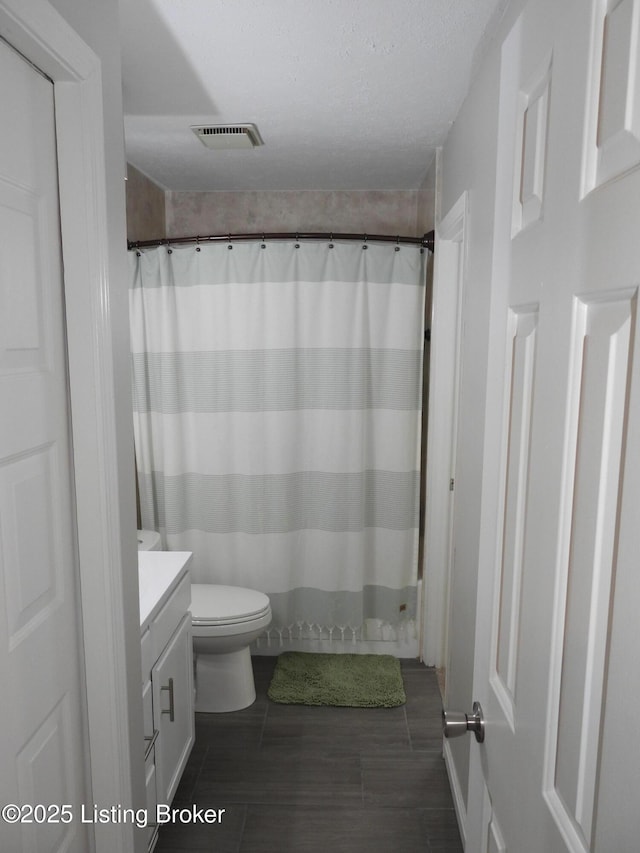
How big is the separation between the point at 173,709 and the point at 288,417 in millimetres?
1424

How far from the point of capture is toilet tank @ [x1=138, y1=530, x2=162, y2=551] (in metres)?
2.80

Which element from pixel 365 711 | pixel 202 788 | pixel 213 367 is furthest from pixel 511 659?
pixel 213 367

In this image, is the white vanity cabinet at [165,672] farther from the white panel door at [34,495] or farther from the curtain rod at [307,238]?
the curtain rod at [307,238]

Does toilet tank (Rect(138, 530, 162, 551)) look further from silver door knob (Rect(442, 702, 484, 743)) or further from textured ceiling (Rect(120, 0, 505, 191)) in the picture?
silver door knob (Rect(442, 702, 484, 743))

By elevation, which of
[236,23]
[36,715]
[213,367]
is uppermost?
[236,23]

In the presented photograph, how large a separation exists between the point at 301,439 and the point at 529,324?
230 centimetres

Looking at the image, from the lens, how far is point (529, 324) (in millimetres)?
867

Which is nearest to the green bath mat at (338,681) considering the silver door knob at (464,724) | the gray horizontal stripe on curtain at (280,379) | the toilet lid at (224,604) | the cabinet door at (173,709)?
the toilet lid at (224,604)

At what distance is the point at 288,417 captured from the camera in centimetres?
310

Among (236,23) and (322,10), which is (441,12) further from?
(236,23)

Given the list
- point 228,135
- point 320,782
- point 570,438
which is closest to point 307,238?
point 228,135

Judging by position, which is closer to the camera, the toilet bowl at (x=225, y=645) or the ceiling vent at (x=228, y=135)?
the ceiling vent at (x=228, y=135)

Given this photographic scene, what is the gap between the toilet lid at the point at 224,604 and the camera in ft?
8.91

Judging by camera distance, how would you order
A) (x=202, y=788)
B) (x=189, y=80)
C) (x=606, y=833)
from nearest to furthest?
(x=606, y=833), (x=189, y=80), (x=202, y=788)
